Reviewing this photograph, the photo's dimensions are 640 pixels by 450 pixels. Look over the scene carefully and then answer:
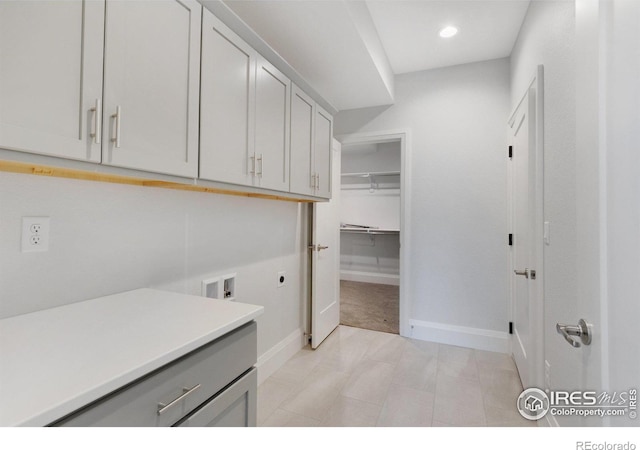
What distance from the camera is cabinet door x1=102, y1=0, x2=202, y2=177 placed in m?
0.93

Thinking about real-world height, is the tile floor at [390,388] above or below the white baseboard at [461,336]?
below

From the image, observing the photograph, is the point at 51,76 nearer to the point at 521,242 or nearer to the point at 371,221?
the point at 521,242

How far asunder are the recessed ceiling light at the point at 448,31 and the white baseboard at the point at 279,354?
2882mm

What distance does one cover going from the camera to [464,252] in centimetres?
288

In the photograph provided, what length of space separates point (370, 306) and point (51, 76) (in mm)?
3876

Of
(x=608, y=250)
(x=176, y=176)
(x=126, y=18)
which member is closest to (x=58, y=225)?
(x=176, y=176)

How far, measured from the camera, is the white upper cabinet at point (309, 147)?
2.01 metres

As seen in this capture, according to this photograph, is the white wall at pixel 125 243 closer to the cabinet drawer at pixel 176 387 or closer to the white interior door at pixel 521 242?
the cabinet drawer at pixel 176 387

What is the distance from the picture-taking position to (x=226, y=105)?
140 centimetres

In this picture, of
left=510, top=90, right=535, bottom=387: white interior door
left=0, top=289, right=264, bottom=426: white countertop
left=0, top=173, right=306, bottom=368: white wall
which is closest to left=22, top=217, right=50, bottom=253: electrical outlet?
left=0, top=173, right=306, bottom=368: white wall

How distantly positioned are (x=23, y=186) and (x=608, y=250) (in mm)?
1648

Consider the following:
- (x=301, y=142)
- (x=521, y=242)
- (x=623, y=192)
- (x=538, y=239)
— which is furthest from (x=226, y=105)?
(x=521, y=242)

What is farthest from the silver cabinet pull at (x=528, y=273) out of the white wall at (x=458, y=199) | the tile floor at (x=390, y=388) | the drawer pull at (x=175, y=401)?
the drawer pull at (x=175, y=401)
